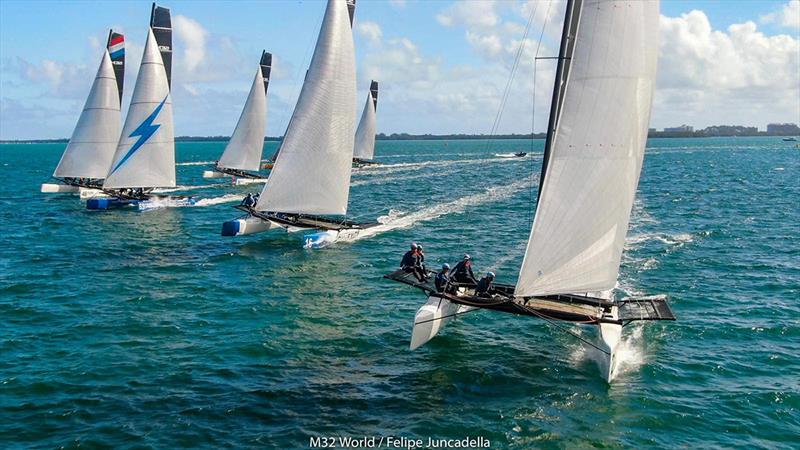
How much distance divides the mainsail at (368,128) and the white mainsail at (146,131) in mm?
55074

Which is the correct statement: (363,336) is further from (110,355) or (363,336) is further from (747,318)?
(747,318)

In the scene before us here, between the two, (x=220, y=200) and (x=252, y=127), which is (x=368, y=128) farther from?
(x=220, y=200)

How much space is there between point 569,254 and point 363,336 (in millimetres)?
7724

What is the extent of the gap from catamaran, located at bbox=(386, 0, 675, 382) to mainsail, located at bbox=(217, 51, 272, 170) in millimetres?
57145

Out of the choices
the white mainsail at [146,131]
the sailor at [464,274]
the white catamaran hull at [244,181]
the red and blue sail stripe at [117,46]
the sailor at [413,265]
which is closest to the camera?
the sailor at [464,274]

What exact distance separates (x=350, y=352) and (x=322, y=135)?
18.8 meters

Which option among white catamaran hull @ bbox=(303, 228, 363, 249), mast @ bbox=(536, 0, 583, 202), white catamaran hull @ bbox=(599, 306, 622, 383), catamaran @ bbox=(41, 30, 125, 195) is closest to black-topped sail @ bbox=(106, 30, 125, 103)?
catamaran @ bbox=(41, 30, 125, 195)

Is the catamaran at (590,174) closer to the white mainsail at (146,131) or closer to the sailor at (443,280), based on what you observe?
the sailor at (443,280)

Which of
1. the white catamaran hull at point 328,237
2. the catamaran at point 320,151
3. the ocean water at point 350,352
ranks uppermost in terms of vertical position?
the catamaran at point 320,151

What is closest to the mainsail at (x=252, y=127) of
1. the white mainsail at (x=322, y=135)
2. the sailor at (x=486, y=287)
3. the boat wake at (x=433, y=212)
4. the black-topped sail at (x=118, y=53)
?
the black-topped sail at (x=118, y=53)

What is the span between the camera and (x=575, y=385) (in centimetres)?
1839

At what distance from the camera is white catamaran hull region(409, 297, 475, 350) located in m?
20.0

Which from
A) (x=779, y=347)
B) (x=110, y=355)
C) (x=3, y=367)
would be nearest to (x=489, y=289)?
(x=779, y=347)

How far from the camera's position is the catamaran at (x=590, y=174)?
56.9 ft
